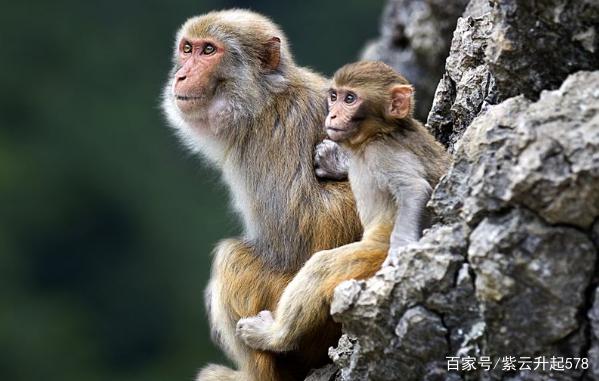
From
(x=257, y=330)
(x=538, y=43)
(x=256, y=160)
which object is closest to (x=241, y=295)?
(x=257, y=330)

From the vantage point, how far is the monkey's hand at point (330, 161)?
7062 mm

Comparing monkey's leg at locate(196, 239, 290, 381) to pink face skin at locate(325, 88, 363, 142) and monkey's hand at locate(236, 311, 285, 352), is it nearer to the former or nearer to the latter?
monkey's hand at locate(236, 311, 285, 352)

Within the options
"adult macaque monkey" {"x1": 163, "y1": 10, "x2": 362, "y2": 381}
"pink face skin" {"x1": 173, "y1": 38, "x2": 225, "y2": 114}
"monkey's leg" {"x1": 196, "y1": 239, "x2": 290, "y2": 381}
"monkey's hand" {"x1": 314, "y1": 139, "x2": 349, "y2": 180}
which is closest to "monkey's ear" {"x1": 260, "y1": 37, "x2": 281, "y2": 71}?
"adult macaque monkey" {"x1": 163, "y1": 10, "x2": 362, "y2": 381}

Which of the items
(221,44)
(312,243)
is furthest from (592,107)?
(221,44)

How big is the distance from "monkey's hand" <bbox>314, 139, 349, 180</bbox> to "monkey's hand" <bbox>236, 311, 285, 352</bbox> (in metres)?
0.83

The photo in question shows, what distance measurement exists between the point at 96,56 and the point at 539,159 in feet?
66.6

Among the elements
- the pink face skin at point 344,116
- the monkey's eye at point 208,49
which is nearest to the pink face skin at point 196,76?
the monkey's eye at point 208,49

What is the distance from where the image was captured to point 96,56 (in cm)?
2447

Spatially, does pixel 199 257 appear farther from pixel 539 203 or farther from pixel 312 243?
pixel 539 203

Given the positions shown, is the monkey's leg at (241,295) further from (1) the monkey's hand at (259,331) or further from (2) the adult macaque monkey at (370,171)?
(2) the adult macaque monkey at (370,171)

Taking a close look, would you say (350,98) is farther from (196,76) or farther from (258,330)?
(196,76)

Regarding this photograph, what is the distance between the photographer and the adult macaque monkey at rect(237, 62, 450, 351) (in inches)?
235

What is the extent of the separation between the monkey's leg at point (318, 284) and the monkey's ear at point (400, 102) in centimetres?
59

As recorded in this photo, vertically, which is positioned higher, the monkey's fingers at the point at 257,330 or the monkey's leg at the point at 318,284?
the monkey's fingers at the point at 257,330
